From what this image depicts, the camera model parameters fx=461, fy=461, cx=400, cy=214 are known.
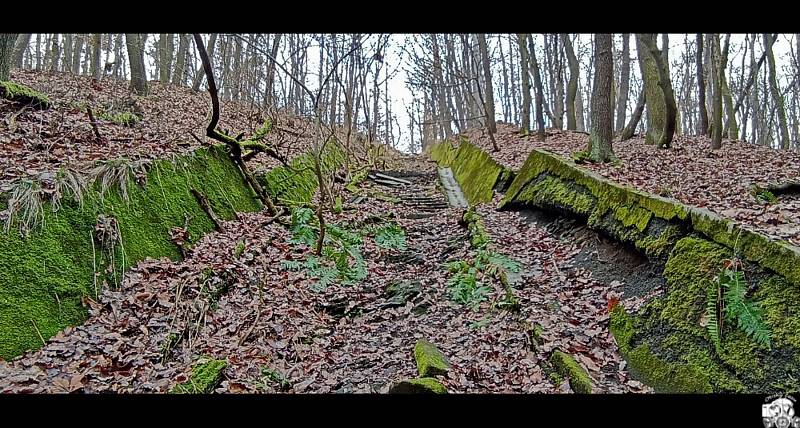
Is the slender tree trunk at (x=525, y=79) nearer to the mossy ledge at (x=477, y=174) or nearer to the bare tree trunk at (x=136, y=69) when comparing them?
the mossy ledge at (x=477, y=174)

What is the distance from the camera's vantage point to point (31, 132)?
619 cm

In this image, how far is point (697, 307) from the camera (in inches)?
162

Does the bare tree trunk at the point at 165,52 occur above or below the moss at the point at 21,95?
above

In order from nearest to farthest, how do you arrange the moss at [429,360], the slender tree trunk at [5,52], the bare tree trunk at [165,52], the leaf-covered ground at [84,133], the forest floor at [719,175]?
the moss at [429,360], the forest floor at [719,175], the leaf-covered ground at [84,133], the slender tree trunk at [5,52], the bare tree trunk at [165,52]

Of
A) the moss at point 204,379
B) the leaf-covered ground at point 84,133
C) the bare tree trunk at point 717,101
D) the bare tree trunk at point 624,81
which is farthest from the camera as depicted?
the bare tree trunk at point 624,81

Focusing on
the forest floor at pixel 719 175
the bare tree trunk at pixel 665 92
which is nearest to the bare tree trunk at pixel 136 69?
the forest floor at pixel 719 175

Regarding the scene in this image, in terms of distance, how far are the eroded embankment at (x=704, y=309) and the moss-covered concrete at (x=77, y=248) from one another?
5.16m

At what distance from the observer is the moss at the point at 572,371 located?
373 centimetres

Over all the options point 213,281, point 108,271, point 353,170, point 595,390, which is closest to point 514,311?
point 595,390

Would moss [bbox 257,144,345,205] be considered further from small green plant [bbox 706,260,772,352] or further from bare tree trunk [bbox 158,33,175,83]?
bare tree trunk [bbox 158,33,175,83]

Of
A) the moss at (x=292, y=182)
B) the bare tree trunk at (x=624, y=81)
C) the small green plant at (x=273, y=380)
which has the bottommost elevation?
the small green plant at (x=273, y=380)

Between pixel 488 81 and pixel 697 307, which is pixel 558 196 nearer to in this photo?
pixel 697 307
